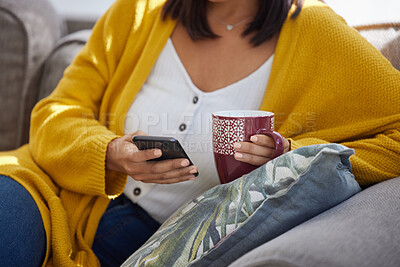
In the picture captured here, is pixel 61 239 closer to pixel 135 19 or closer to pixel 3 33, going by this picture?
pixel 135 19

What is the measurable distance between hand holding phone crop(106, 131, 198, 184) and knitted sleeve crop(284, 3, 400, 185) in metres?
0.23

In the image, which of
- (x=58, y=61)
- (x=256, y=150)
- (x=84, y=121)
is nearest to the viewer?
(x=256, y=150)

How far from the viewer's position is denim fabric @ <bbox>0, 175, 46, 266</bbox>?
25.0 inches

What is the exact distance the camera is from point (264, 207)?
538 millimetres

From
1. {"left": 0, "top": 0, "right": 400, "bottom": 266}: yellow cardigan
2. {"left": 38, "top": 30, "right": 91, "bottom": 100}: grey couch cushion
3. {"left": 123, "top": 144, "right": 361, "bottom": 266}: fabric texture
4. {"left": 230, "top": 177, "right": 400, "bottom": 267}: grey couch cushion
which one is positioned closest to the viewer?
{"left": 230, "top": 177, "right": 400, "bottom": 267}: grey couch cushion

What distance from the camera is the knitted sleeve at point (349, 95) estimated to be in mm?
724

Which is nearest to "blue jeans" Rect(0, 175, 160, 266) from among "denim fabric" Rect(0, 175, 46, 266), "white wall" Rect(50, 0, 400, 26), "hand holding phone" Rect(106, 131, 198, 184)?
"denim fabric" Rect(0, 175, 46, 266)

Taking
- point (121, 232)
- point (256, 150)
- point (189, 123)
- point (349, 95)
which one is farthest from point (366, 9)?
point (121, 232)

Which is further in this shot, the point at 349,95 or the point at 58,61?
the point at 58,61

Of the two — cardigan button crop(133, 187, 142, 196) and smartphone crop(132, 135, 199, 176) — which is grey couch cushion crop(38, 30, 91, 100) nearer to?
cardigan button crop(133, 187, 142, 196)

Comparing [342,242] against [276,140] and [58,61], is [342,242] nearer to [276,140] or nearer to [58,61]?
[276,140]

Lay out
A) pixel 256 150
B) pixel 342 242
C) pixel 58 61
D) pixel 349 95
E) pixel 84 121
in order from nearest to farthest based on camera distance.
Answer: pixel 342 242
pixel 256 150
pixel 349 95
pixel 84 121
pixel 58 61

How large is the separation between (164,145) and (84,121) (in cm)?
34

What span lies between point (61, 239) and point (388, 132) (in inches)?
25.8
